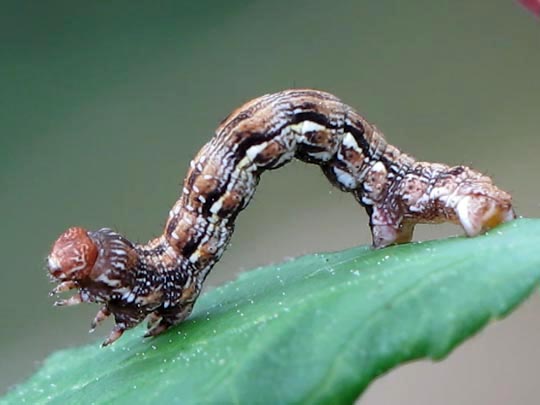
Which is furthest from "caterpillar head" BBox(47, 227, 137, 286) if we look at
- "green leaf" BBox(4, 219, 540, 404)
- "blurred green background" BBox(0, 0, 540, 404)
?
"blurred green background" BBox(0, 0, 540, 404)

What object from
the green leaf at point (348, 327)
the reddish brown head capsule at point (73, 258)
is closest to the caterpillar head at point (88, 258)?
the reddish brown head capsule at point (73, 258)

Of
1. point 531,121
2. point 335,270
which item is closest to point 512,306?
point 335,270

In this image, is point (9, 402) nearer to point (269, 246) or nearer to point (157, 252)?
point (157, 252)

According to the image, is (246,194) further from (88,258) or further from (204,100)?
(204,100)

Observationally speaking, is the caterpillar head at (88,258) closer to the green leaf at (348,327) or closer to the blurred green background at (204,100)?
the green leaf at (348,327)

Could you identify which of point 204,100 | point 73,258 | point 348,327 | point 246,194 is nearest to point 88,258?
point 73,258

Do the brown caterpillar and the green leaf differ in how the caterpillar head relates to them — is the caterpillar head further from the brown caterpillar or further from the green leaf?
the green leaf
